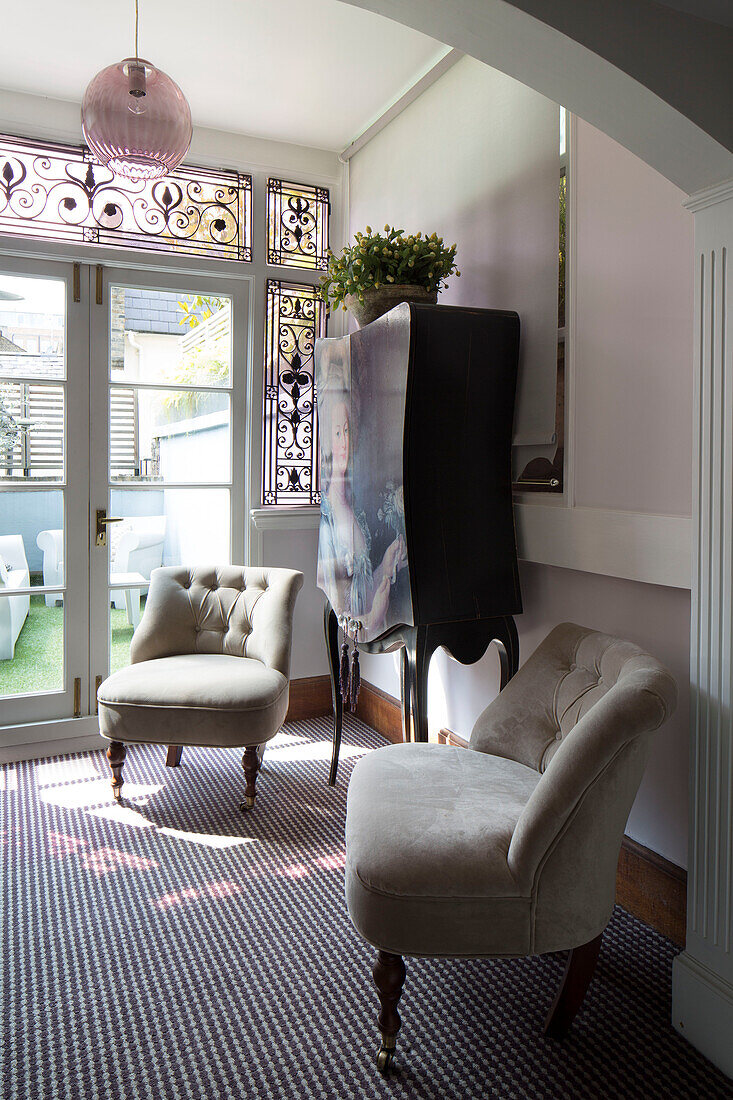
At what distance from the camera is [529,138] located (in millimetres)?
2422

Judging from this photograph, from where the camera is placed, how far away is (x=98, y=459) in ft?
11.3

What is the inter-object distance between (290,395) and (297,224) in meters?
0.82

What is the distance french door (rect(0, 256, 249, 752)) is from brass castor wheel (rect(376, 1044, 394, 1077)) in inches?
88.7

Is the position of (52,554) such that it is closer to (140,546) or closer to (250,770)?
(140,546)

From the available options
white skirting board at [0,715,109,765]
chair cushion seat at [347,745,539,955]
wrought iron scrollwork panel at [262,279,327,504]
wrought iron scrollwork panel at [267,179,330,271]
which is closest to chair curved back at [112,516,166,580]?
wrought iron scrollwork panel at [262,279,327,504]

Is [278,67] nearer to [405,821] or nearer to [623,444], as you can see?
[623,444]

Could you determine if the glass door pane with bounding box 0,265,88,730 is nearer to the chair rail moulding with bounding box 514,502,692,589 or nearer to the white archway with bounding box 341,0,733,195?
the chair rail moulding with bounding box 514,502,692,589

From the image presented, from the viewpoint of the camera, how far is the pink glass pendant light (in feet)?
7.17

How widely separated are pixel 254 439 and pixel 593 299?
1.95 meters

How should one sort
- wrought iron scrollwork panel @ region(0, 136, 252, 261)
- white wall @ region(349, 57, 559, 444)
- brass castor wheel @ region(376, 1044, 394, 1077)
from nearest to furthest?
brass castor wheel @ region(376, 1044, 394, 1077), white wall @ region(349, 57, 559, 444), wrought iron scrollwork panel @ region(0, 136, 252, 261)

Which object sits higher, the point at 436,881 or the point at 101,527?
the point at 101,527

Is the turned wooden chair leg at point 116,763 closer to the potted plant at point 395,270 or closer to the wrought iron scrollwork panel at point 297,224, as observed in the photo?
the potted plant at point 395,270

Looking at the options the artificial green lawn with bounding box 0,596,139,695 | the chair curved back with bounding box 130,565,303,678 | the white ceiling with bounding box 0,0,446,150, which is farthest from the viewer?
the artificial green lawn with bounding box 0,596,139,695

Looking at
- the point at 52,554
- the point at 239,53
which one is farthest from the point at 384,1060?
the point at 239,53
